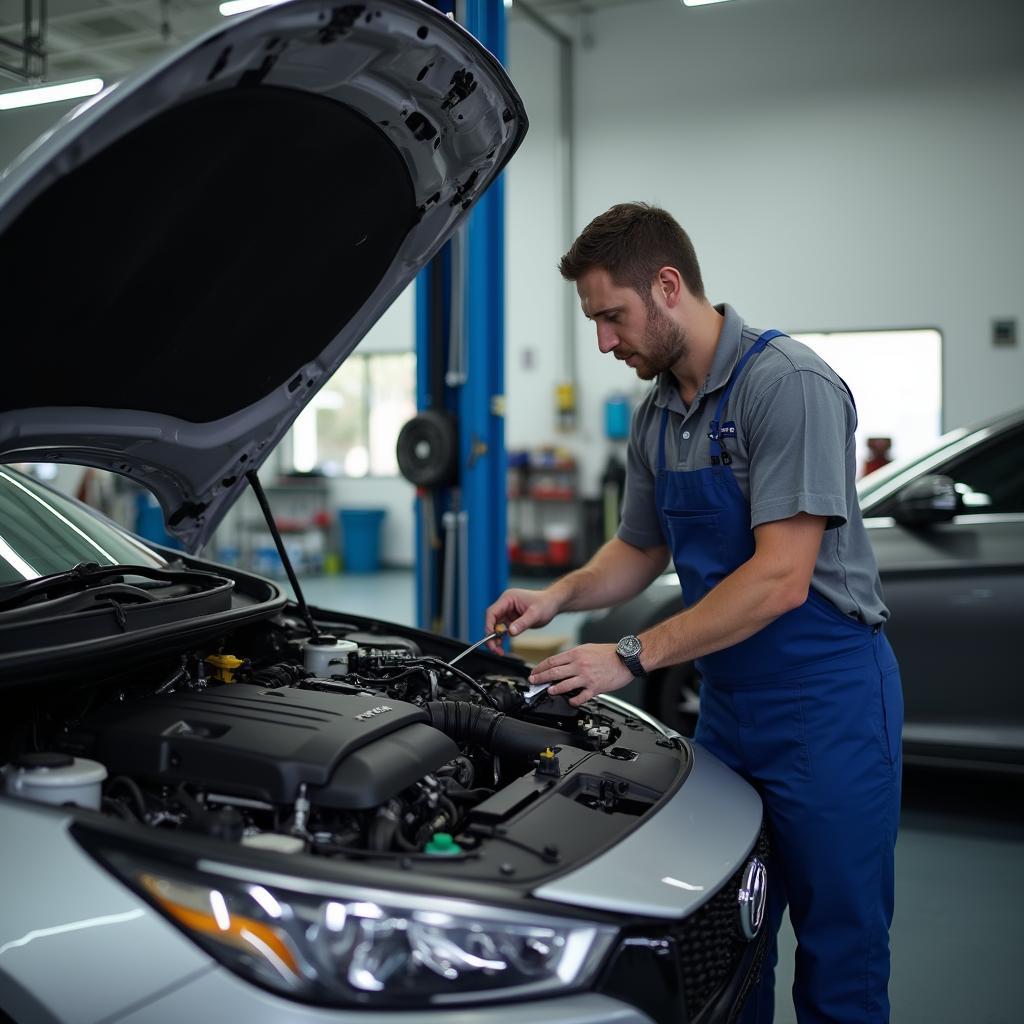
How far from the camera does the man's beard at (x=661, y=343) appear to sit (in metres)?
1.83

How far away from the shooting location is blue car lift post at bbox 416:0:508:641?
4340 mm

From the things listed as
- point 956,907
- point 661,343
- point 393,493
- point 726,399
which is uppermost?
point 661,343

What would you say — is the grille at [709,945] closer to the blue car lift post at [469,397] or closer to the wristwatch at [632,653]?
the wristwatch at [632,653]

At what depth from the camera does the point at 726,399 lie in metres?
1.83

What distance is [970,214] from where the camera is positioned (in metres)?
8.19

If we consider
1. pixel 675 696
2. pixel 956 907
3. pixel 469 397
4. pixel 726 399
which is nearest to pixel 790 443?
pixel 726 399

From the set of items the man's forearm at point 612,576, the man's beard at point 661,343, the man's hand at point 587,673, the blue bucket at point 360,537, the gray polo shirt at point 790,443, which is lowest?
the blue bucket at point 360,537

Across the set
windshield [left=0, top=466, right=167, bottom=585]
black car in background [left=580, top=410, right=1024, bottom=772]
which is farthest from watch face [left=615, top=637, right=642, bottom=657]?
black car in background [left=580, top=410, right=1024, bottom=772]

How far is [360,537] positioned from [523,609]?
8.43 metres

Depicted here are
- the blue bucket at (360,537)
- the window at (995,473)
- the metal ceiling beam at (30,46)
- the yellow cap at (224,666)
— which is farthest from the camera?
the blue bucket at (360,537)

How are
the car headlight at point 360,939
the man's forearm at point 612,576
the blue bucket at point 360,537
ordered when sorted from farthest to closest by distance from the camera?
the blue bucket at point 360,537 → the man's forearm at point 612,576 → the car headlight at point 360,939

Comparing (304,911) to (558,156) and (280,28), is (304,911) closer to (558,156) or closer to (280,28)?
(280,28)

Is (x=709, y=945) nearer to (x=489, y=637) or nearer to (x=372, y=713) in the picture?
(x=372, y=713)

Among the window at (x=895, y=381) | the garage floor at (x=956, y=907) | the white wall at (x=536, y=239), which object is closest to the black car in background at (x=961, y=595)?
the garage floor at (x=956, y=907)
